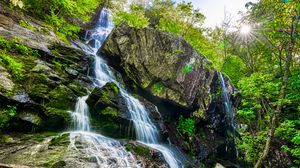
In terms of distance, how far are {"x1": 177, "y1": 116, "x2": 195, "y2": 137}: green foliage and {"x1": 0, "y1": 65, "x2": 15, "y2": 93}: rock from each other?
334 inches

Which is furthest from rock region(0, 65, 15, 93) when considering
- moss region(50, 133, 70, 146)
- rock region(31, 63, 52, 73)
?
moss region(50, 133, 70, 146)

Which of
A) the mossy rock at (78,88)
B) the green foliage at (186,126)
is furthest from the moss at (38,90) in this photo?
the green foliage at (186,126)

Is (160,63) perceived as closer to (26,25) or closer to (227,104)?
(227,104)

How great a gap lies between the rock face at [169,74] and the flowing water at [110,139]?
1050mm

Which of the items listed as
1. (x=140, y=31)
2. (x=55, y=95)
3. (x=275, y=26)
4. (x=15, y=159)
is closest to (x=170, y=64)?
(x=140, y=31)

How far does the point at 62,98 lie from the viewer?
8.33 meters

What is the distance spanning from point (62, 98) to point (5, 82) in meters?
1.78

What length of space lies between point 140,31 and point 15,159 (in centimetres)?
899

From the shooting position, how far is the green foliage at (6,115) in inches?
258

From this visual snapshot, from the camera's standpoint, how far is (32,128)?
7070 mm

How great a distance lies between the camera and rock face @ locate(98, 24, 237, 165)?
12.0 metres

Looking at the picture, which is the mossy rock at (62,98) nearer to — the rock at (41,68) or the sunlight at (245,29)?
the rock at (41,68)

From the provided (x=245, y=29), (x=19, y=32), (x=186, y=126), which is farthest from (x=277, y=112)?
(x=19, y=32)

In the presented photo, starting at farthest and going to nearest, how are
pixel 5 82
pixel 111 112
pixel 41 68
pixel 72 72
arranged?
pixel 72 72 < pixel 41 68 < pixel 111 112 < pixel 5 82
